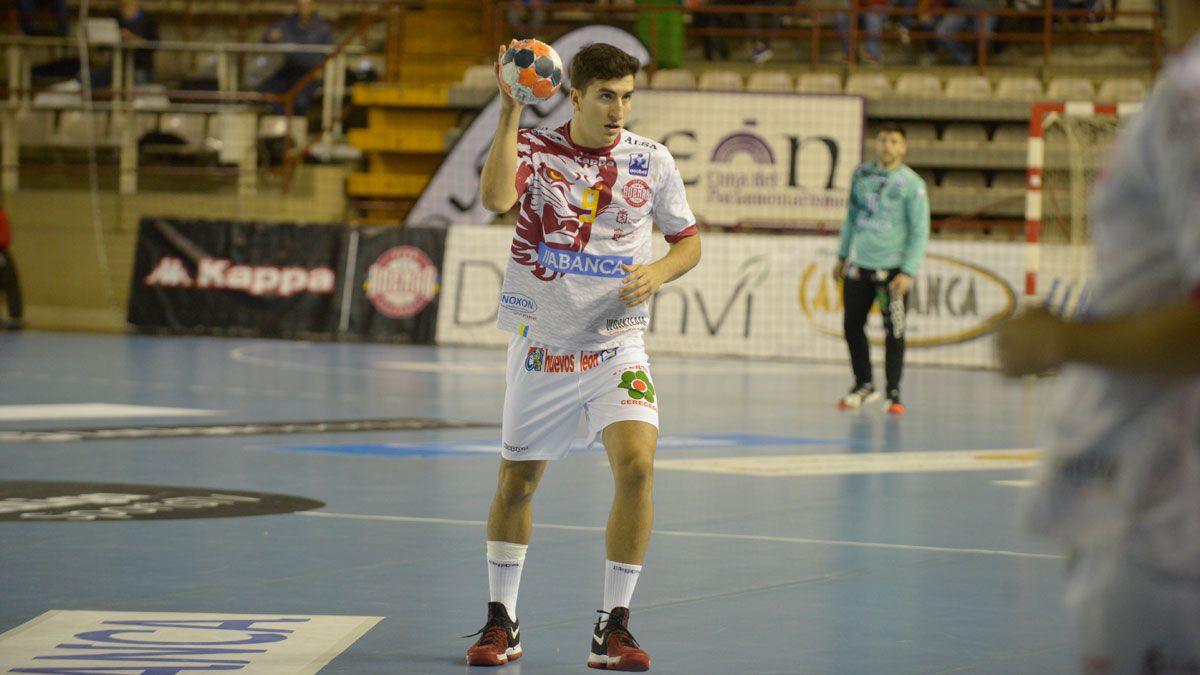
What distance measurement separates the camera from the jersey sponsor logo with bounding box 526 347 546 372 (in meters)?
5.70

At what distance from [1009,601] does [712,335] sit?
49.4 ft

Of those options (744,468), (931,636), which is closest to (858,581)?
(931,636)

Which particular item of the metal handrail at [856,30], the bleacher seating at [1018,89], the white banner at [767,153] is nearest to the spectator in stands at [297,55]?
the metal handrail at [856,30]

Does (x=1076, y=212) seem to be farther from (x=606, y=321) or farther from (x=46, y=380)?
(x=606, y=321)

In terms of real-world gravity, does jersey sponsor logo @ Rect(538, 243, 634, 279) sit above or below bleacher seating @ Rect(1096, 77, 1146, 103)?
below

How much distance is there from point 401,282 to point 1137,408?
2068 centimetres

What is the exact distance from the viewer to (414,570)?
7059 mm

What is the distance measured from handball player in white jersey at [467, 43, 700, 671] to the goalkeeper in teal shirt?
8.85 m

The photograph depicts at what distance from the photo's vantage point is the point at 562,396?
566cm

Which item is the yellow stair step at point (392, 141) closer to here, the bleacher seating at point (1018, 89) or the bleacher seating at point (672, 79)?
the bleacher seating at point (672, 79)

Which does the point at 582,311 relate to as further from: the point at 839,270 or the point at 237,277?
the point at 237,277

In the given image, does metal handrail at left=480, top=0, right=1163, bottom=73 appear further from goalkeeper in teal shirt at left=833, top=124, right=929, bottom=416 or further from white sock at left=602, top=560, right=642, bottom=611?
white sock at left=602, top=560, right=642, bottom=611

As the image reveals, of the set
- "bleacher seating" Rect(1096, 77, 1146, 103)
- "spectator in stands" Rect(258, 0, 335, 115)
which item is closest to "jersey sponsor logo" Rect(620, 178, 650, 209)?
"bleacher seating" Rect(1096, 77, 1146, 103)

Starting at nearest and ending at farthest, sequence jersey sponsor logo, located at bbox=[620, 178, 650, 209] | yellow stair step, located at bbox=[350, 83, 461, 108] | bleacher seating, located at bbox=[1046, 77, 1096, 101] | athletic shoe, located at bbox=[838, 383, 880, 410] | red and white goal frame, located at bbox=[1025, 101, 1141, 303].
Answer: jersey sponsor logo, located at bbox=[620, 178, 650, 209] → athletic shoe, located at bbox=[838, 383, 880, 410] → red and white goal frame, located at bbox=[1025, 101, 1141, 303] → bleacher seating, located at bbox=[1046, 77, 1096, 101] → yellow stair step, located at bbox=[350, 83, 461, 108]
